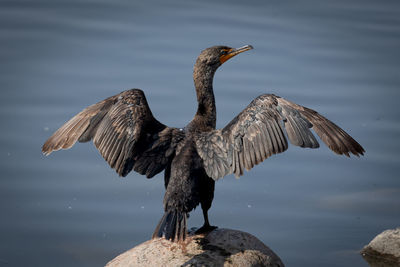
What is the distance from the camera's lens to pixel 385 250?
7.52 m

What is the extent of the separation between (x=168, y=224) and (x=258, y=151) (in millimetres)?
1043

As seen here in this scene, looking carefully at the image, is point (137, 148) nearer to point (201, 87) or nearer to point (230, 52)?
point (201, 87)

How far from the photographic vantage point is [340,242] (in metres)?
8.05

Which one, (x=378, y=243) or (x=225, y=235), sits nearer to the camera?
(x=225, y=235)

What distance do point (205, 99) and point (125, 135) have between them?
3.36ft

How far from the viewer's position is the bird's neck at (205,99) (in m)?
7.47

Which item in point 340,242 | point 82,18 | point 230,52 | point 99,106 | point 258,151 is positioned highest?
point 82,18

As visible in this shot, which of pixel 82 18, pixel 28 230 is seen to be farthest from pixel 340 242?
pixel 82 18

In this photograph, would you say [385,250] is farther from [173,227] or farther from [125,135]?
[125,135]

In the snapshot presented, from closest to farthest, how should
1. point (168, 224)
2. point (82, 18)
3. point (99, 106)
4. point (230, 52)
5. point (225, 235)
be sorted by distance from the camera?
point (168, 224) < point (225, 235) < point (99, 106) < point (230, 52) < point (82, 18)

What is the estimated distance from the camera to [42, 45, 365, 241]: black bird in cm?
664

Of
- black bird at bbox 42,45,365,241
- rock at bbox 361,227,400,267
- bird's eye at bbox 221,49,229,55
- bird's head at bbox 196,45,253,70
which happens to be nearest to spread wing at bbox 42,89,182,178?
black bird at bbox 42,45,365,241

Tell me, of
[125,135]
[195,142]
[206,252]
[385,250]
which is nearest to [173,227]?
[206,252]

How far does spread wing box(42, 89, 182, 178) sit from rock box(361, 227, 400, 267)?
2249 mm
